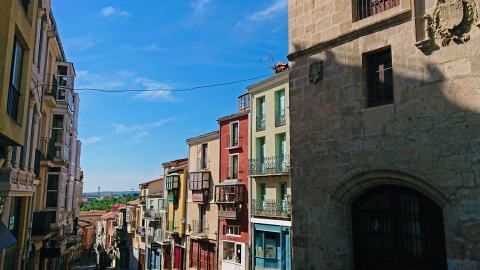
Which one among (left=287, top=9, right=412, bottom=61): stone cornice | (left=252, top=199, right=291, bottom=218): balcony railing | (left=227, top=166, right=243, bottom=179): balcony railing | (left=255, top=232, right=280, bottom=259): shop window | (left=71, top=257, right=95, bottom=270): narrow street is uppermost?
(left=287, top=9, right=412, bottom=61): stone cornice

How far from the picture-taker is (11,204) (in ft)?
38.8

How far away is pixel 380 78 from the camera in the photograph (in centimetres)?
778

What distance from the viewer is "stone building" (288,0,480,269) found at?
637 cm

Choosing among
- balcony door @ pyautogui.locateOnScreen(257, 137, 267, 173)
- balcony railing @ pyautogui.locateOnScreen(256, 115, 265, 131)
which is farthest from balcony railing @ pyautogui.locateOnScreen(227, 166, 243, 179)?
balcony railing @ pyautogui.locateOnScreen(256, 115, 265, 131)

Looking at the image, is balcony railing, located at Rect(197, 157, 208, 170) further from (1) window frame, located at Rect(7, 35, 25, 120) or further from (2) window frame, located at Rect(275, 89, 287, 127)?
(1) window frame, located at Rect(7, 35, 25, 120)

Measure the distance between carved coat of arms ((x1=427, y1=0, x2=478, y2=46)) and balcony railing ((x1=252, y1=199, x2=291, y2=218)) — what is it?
54.1ft

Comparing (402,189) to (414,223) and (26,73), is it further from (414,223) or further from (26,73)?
(26,73)

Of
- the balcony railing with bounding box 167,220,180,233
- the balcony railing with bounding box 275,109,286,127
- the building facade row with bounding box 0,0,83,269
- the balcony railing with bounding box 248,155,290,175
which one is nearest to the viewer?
the building facade row with bounding box 0,0,83,269

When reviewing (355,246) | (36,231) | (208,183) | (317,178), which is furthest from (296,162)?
(208,183)

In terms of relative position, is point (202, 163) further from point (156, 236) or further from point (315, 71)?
point (315, 71)

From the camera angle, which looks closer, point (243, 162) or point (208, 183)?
point (243, 162)

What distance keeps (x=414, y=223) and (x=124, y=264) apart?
54.4 meters

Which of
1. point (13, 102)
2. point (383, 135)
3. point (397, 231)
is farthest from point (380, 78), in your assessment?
point (13, 102)

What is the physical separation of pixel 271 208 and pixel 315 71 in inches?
621
